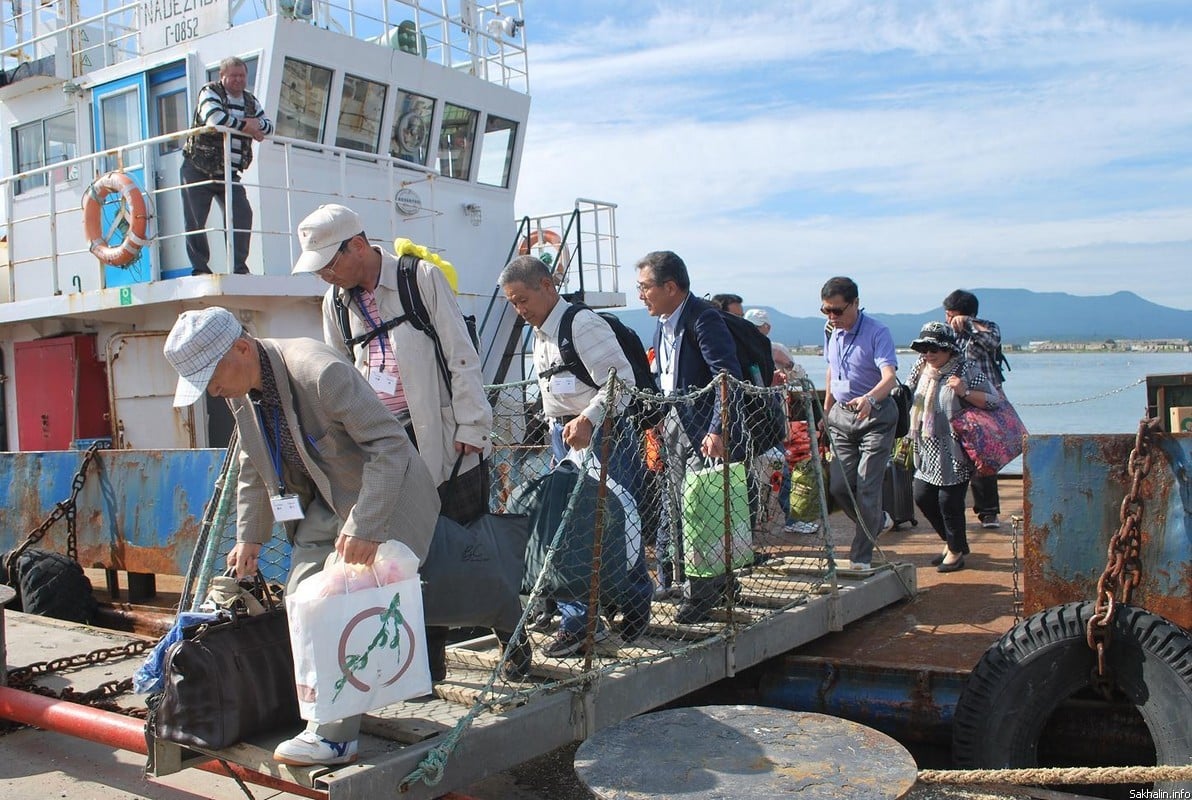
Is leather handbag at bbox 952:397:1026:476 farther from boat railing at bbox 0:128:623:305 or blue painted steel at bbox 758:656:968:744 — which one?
boat railing at bbox 0:128:623:305

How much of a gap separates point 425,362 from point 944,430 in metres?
3.63

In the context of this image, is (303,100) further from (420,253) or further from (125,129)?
(420,253)

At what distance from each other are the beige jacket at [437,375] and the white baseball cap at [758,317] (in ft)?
19.8

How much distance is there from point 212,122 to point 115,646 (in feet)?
15.6

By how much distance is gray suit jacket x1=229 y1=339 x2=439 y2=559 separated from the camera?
9.91ft

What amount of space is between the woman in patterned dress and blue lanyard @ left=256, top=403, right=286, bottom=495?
4.24 metres

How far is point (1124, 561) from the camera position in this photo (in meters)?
4.10

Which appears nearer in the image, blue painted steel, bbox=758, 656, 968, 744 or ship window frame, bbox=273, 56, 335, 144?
blue painted steel, bbox=758, 656, 968, 744

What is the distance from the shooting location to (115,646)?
570 centimetres

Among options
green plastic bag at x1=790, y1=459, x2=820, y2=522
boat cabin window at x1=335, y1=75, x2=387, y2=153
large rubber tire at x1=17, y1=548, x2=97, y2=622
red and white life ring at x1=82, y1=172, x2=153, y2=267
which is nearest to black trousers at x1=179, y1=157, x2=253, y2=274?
red and white life ring at x1=82, y1=172, x2=153, y2=267

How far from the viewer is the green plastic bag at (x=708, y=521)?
464 cm

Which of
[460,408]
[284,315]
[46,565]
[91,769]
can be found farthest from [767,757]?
[284,315]

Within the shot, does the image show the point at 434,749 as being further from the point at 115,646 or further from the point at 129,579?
the point at 129,579

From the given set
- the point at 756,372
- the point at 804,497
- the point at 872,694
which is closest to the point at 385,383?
the point at 756,372
